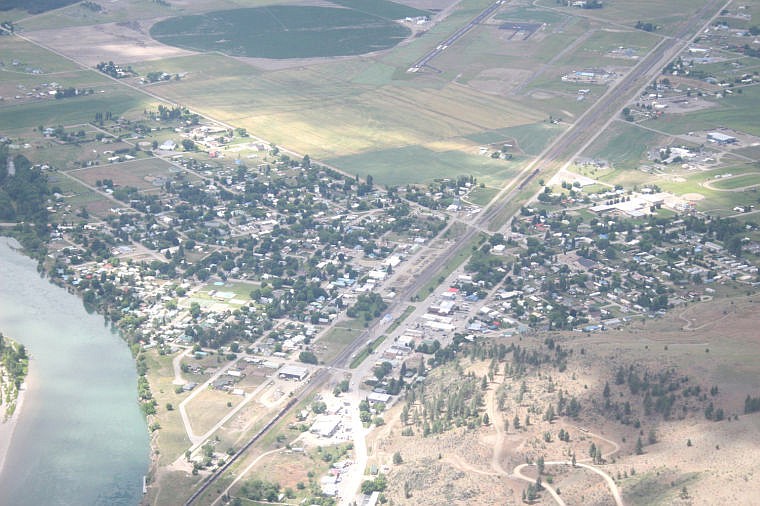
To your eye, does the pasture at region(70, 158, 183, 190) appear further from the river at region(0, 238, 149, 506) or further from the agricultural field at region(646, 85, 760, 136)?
the agricultural field at region(646, 85, 760, 136)

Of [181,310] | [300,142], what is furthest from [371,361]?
[300,142]

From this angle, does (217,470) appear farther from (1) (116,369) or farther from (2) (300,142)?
(2) (300,142)

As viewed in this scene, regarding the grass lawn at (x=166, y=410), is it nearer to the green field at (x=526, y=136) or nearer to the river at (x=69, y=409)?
the river at (x=69, y=409)

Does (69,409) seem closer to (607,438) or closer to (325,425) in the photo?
(325,425)

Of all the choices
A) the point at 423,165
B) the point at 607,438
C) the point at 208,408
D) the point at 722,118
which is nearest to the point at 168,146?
the point at 423,165

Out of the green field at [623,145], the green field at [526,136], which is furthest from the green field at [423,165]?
the green field at [623,145]

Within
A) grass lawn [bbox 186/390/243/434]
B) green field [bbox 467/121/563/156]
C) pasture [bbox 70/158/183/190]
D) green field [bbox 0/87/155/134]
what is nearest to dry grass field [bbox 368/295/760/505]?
grass lawn [bbox 186/390/243/434]

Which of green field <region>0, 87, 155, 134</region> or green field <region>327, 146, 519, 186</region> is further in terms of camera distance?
green field <region>0, 87, 155, 134</region>
